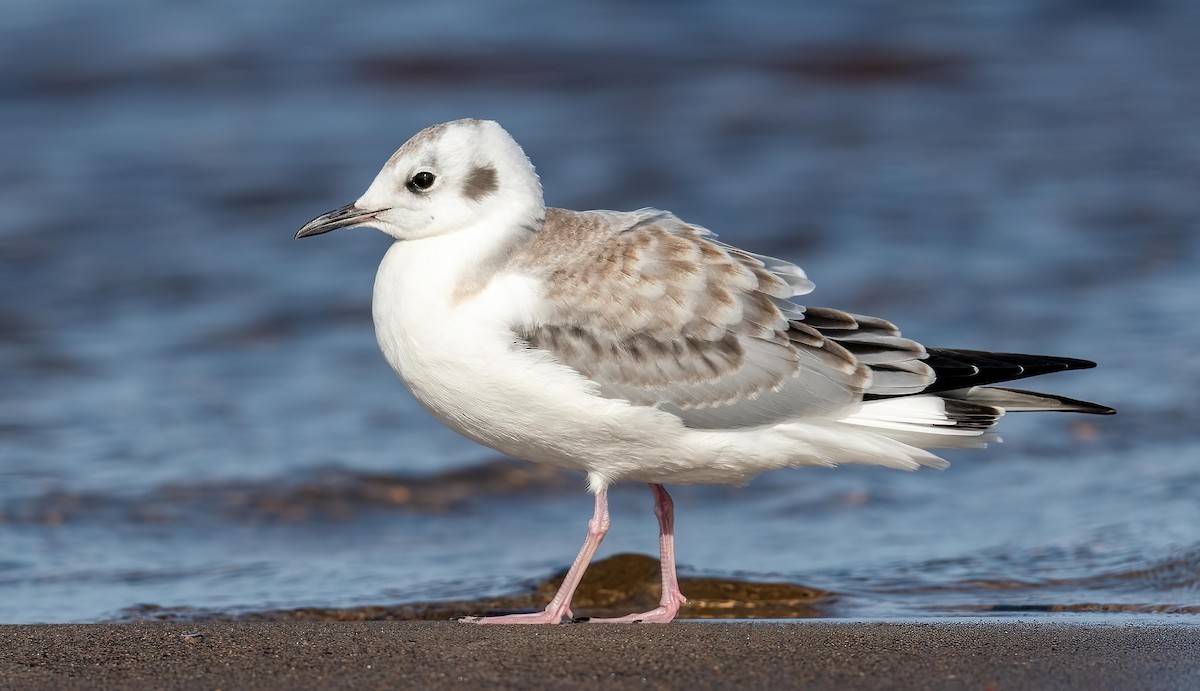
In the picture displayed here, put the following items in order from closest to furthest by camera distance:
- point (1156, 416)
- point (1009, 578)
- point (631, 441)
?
point (631, 441) < point (1009, 578) < point (1156, 416)

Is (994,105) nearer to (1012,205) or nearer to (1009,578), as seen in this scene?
(1012,205)

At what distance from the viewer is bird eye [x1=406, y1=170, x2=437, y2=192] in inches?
234

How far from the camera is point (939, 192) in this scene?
42.7ft

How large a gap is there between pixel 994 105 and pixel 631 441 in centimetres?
1067

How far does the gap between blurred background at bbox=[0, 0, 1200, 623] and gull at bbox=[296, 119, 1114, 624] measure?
0.89 m

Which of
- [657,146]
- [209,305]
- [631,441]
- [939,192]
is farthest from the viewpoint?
[657,146]

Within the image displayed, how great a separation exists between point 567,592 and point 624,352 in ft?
3.09

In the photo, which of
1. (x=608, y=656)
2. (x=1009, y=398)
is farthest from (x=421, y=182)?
(x=1009, y=398)

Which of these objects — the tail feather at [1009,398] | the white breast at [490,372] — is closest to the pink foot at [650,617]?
the white breast at [490,372]

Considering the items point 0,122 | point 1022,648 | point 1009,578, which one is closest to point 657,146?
point 0,122

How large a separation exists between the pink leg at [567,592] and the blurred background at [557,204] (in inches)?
35.7

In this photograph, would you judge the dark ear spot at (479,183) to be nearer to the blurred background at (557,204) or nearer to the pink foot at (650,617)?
the pink foot at (650,617)

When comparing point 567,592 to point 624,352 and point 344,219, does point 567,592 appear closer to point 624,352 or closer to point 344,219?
point 624,352

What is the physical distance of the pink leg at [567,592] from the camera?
228 inches
